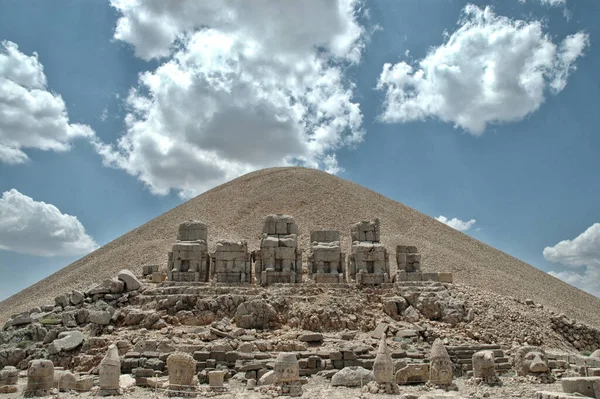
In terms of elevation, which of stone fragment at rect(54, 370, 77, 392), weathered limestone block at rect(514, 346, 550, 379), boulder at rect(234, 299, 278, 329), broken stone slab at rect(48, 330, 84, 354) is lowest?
stone fragment at rect(54, 370, 77, 392)

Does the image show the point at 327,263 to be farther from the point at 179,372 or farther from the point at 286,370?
the point at 179,372

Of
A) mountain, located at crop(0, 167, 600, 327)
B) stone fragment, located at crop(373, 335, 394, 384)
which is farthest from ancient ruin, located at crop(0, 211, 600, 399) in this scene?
mountain, located at crop(0, 167, 600, 327)

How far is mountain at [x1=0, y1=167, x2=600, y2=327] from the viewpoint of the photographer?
133 ft

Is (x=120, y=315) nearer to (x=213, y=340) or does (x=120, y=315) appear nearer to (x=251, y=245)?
(x=213, y=340)

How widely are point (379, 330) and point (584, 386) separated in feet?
25.7

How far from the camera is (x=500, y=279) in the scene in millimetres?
42094

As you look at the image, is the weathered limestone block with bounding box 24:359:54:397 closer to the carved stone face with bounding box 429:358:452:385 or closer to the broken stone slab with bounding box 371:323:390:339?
the carved stone face with bounding box 429:358:452:385

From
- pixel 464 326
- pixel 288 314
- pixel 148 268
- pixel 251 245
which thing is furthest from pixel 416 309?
pixel 251 245

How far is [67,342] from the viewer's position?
17406mm

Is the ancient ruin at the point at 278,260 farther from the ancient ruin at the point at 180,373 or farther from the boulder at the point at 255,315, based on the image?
the ancient ruin at the point at 180,373

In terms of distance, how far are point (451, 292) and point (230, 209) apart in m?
31.0

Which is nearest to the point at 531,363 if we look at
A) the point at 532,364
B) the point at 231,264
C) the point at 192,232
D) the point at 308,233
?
the point at 532,364

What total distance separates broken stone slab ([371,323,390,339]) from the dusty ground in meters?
3.78

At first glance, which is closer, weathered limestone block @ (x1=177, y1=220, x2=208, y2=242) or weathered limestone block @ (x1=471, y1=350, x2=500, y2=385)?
weathered limestone block @ (x1=471, y1=350, x2=500, y2=385)
